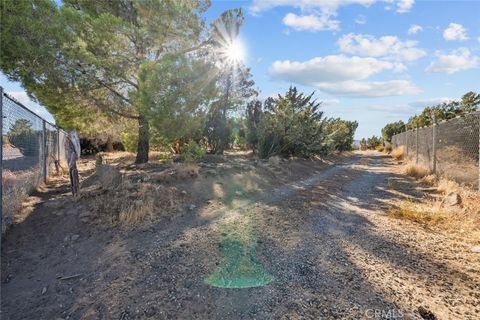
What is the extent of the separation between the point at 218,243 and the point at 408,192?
6.21 m

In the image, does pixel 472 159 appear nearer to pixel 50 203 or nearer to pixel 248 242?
pixel 248 242

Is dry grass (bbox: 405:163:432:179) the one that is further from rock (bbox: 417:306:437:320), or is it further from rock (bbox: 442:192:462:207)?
rock (bbox: 417:306:437:320)

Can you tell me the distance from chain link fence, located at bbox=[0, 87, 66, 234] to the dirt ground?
390mm

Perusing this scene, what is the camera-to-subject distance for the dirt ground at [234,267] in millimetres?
2801

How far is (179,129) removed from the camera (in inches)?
370

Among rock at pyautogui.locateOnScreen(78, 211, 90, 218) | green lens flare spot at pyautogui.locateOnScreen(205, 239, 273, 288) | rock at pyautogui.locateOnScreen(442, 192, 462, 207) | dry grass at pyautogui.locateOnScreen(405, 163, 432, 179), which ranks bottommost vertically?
green lens flare spot at pyautogui.locateOnScreen(205, 239, 273, 288)

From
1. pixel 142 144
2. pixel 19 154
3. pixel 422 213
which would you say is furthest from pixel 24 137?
pixel 422 213

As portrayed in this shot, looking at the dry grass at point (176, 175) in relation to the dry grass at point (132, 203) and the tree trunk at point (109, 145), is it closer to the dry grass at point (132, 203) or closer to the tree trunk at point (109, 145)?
the dry grass at point (132, 203)

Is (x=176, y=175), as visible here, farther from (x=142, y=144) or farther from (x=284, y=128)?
(x=284, y=128)

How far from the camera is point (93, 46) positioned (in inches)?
353

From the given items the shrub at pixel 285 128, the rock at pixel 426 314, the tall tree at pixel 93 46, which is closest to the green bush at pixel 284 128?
the shrub at pixel 285 128

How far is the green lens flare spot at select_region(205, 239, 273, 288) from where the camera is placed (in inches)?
125

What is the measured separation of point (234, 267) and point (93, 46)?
807 cm

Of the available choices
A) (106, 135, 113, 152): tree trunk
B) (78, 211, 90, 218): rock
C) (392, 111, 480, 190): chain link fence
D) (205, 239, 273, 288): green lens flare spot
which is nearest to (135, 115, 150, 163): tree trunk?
(78, 211, 90, 218): rock
